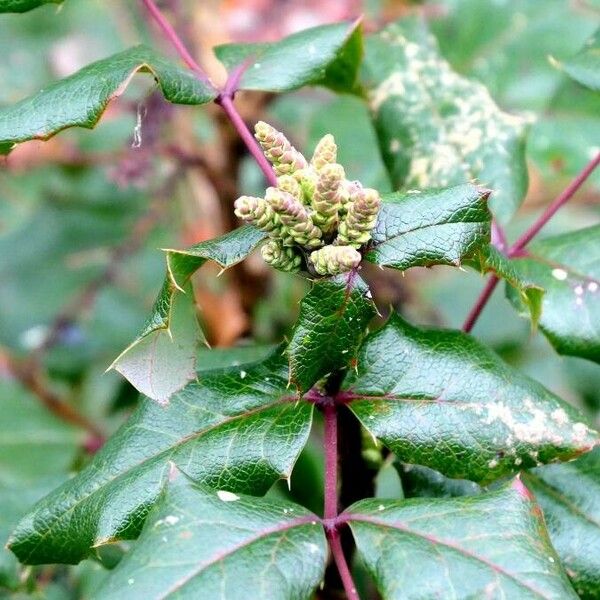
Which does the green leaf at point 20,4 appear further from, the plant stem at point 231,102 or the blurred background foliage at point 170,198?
the blurred background foliage at point 170,198

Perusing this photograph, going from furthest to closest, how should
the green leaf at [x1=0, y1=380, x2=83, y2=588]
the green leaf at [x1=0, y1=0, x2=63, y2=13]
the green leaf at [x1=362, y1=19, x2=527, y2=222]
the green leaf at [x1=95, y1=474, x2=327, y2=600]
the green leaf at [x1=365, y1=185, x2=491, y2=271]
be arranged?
the green leaf at [x1=0, y1=380, x2=83, y2=588], the green leaf at [x1=362, y1=19, x2=527, y2=222], the green leaf at [x1=0, y1=0, x2=63, y2=13], the green leaf at [x1=365, y1=185, x2=491, y2=271], the green leaf at [x1=95, y1=474, x2=327, y2=600]

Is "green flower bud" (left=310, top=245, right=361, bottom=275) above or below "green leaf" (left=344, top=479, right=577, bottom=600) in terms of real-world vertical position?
above

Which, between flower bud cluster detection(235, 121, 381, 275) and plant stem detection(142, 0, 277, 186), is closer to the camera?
flower bud cluster detection(235, 121, 381, 275)

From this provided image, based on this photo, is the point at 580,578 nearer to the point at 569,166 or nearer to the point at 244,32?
the point at 569,166

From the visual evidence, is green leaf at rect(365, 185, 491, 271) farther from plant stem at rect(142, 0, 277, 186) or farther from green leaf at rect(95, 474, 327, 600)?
green leaf at rect(95, 474, 327, 600)

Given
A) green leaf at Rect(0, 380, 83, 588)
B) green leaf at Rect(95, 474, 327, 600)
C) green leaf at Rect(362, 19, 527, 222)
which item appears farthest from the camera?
green leaf at Rect(0, 380, 83, 588)

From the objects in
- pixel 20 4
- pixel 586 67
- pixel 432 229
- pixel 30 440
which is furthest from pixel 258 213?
pixel 30 440

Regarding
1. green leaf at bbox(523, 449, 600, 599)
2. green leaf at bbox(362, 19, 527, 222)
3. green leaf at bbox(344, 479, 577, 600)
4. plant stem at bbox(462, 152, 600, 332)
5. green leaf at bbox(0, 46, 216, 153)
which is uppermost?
green leaf at bbox(0, 46, 216, 153)

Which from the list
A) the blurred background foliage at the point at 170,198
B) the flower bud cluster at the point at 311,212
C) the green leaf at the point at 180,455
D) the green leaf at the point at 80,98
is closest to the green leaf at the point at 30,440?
the blurred background foliage at the point at 170,198

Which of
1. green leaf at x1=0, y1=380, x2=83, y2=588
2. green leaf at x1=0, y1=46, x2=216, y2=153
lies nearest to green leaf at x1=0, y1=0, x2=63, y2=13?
green leaf at x1=0, y1=46, x2=216, y2=153
